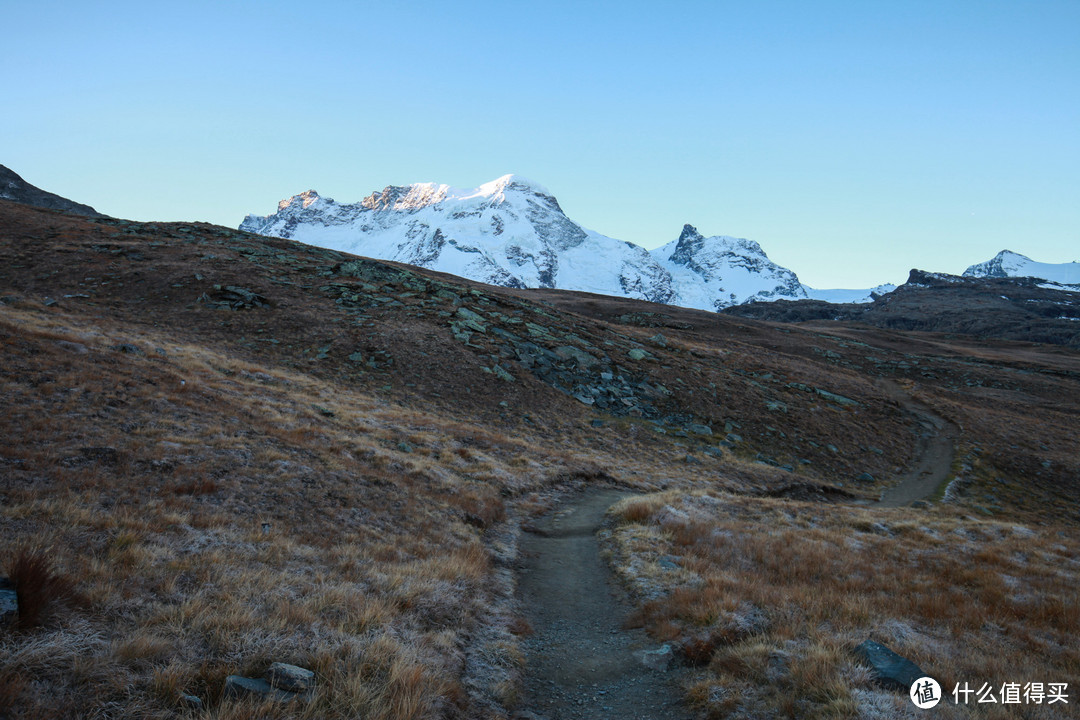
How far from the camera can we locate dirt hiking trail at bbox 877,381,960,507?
84.4 feet

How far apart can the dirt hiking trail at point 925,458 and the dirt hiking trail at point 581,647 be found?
19367 mm

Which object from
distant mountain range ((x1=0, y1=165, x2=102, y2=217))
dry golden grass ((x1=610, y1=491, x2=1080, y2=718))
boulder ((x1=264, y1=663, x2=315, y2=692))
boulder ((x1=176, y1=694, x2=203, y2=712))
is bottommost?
dry golden grass ((x1=610, y1=491, x2=1080, y2=718))

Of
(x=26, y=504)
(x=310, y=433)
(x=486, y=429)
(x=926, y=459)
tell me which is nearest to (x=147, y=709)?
(x=26, y=504)

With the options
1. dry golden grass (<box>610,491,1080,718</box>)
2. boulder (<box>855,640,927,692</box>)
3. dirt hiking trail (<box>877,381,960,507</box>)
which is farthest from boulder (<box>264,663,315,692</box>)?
dirt hiking trail (<box>877,381,960,507</box>)

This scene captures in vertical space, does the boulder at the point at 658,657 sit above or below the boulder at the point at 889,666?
below

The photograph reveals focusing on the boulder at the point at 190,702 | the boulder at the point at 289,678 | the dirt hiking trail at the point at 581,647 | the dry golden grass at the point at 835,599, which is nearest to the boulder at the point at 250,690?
the boulder at the point at 289,678

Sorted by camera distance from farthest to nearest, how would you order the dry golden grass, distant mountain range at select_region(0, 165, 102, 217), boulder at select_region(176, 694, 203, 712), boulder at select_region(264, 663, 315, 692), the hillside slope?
distant mountain range at select_region(0, 165, 102, 217)
the dry golden grass
the hillside slope
boulder at select_region(264, 663, 315, 692)
boulder at select_region(176, 694, 203, 712)

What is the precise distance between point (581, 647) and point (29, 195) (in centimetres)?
12286

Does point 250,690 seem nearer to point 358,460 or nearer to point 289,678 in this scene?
point 289,678

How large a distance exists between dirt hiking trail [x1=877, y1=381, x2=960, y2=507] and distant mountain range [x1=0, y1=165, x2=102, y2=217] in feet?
379

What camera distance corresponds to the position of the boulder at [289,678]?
16.6 feet

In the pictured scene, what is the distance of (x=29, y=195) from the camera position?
8662 centimetres

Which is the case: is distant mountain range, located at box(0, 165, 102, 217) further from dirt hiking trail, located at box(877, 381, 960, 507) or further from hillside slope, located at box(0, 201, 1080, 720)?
dirt hiking trail, located at box(877, 381, 960, 507)

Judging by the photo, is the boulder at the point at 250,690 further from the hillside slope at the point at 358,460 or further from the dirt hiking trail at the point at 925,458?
the dirt hiking trail at the point at 925,458
